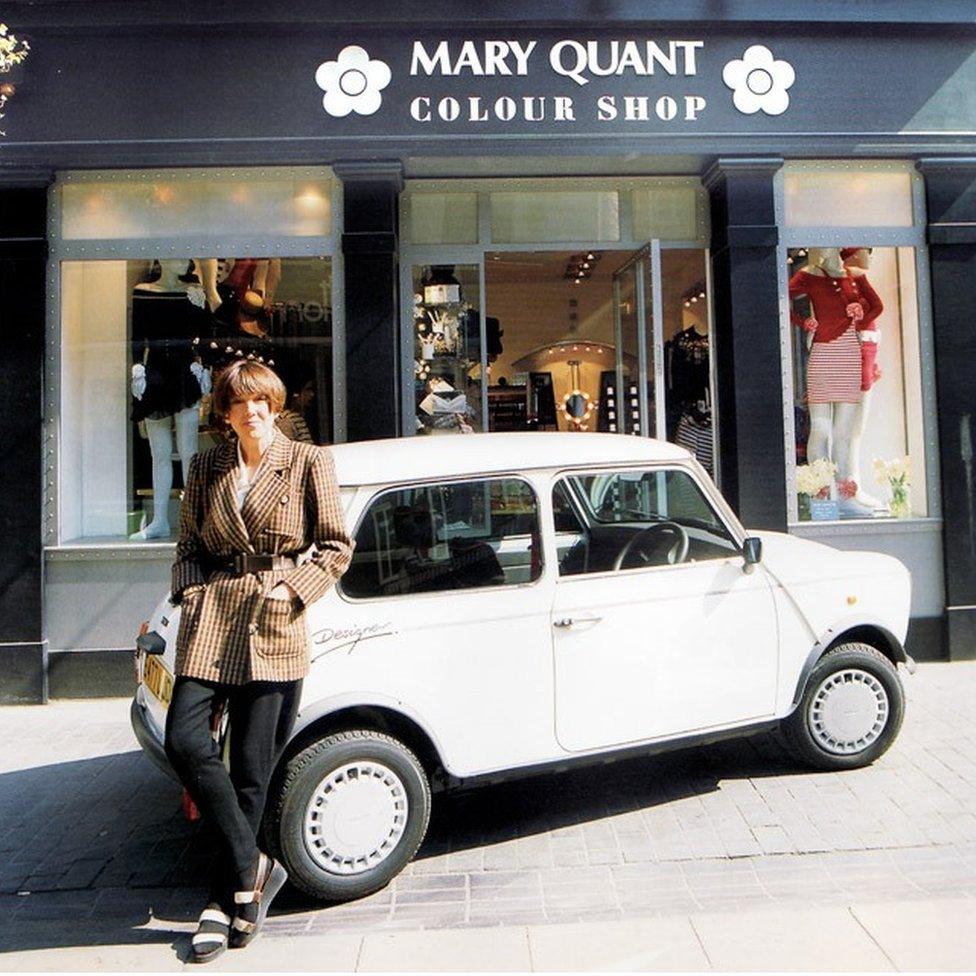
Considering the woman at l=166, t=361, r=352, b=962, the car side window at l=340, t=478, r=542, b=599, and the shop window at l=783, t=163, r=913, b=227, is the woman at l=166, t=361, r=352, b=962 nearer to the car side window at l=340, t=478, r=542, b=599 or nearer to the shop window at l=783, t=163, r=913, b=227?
the car side window at l=340, t=478, r=542, b=599

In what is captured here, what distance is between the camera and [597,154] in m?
7.27

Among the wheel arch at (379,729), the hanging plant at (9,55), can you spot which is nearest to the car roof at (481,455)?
the wheel arch at (379,729)

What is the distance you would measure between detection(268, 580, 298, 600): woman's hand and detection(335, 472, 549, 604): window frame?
0.42 meters

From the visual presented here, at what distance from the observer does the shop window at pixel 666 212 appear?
7.90 m

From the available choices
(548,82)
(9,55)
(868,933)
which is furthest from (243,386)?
(548,82)

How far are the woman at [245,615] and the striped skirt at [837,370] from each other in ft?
18.2

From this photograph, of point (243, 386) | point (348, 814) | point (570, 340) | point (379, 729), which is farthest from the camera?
point (570, 340)

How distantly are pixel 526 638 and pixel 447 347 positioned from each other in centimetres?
432

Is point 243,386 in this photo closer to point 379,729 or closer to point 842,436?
point 379,729

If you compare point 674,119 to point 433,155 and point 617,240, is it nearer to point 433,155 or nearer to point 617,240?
point 617,240

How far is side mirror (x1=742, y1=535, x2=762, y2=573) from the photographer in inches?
172

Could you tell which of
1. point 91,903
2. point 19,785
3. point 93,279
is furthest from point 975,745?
point 93,279

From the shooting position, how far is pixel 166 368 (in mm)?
7512

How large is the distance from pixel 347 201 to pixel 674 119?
265 cm
